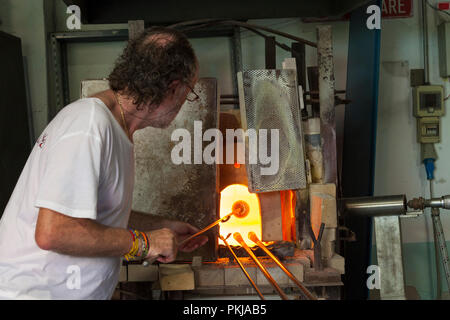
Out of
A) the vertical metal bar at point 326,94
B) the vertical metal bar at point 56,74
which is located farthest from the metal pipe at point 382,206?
the vertical metal bar at point 56,74

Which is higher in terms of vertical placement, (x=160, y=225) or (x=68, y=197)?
(x=68, y=197)

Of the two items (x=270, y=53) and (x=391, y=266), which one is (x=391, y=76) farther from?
(x=391, y=266)

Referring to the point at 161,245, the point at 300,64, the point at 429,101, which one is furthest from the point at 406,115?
the point at 161,245

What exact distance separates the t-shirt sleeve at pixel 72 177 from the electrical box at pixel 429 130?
256 centimetres

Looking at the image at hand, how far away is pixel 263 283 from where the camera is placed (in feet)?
7.08

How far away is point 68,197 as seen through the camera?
1.13m

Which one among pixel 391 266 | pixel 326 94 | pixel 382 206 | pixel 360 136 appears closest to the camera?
pixel 391 266

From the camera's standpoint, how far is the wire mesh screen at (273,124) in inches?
86.6

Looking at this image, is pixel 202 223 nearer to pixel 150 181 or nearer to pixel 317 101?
pixel 150 181

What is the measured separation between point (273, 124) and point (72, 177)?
1.22 metres

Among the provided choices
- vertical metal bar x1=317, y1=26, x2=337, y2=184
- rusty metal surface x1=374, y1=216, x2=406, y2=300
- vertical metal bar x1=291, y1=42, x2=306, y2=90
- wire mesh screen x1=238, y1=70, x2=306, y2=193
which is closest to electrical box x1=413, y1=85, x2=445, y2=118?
vertical metal bar x1=291, y1=42, x2=306, y2=90

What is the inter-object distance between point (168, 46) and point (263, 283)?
1216 mm
